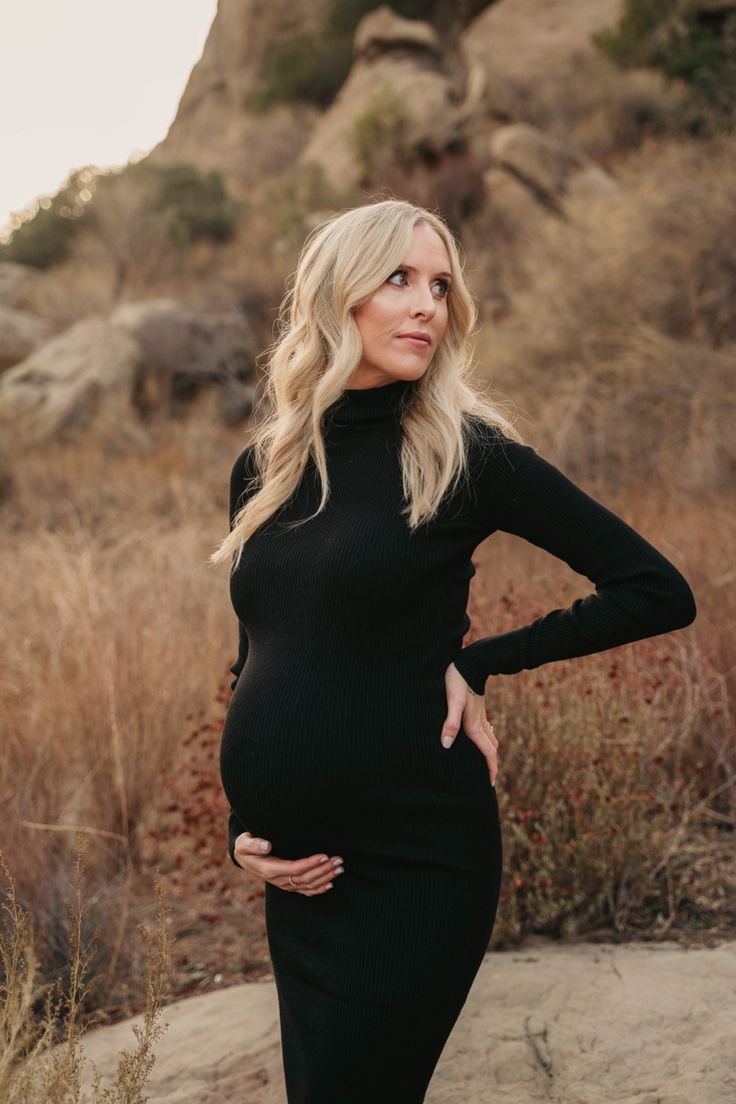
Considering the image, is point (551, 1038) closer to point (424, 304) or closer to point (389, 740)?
point (389, 740)

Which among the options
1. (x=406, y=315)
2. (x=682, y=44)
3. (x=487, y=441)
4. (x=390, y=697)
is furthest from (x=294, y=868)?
(x=682, y=44)

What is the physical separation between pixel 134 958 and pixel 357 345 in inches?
99.4

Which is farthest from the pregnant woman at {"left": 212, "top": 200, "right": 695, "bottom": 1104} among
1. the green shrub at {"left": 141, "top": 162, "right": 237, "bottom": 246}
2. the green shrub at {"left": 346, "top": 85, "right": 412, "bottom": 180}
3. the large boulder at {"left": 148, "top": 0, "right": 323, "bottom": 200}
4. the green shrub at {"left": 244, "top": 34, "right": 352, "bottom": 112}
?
the green shrub at {"left": 244, "top": 34, "right": 352, "bottom": 112}

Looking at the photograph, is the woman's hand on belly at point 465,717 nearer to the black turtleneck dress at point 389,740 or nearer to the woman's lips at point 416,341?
the black turtleneck dress at point 389,740

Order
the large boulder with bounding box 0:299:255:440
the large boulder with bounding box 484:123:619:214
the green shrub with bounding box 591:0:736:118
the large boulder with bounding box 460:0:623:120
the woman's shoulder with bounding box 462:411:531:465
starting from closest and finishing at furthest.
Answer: the woman's shoulder with bounding box 462:411:531:465 < the large boulder with bounding box 0:299:255:440 < the green shrub with bounding box 591:0:736:118 < the large boulder with bounding box 484:123:619:214 < the large boulder with bounding box 460:0:623:120

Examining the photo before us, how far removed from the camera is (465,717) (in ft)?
6.14

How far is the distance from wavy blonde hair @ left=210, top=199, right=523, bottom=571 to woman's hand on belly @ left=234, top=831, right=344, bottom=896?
2.01ft

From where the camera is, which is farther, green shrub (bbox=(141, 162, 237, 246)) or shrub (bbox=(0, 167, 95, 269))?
shrub (bbox=(0, 167, 95, 269))

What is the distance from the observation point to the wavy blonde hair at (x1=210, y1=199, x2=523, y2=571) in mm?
1930

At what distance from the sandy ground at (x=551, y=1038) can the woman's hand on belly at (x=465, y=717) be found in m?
1.02

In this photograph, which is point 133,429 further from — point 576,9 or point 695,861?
point 576,9

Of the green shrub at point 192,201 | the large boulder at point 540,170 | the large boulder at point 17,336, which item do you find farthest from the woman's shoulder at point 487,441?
the green shrub at point 192,201

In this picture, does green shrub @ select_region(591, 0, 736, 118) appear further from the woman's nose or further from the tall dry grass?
the woman's nose

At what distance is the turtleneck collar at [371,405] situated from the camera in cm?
207
